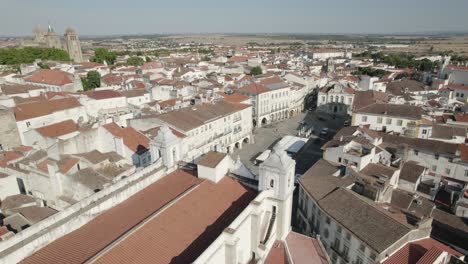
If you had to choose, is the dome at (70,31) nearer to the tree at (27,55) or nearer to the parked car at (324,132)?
the tree at (27,55)

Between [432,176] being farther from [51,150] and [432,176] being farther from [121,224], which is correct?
[51,150]

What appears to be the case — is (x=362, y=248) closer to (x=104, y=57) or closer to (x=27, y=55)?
(x=27, y=55)

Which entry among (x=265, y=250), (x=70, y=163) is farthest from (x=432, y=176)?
(x=70, y=163)

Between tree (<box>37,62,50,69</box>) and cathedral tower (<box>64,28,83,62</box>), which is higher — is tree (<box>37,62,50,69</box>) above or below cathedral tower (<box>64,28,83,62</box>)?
below

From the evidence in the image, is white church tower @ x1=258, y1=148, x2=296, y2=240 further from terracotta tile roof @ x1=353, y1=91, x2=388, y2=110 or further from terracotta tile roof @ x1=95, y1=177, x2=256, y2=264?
terracotta tile roof @ x1=353, y1=91, x2=388, y2=110

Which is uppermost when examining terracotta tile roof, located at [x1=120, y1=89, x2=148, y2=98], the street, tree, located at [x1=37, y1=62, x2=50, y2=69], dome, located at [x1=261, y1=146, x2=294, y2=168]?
dome, located at [x1=261, y1=146, x2=294, y2=168]

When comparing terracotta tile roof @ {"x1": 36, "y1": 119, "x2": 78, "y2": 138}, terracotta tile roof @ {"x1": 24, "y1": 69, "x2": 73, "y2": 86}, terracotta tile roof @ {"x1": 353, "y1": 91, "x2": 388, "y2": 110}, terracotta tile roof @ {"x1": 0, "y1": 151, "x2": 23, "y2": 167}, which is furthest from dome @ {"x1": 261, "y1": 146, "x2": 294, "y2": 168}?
terracotta tile roof @ {"x1": 24, "y1": 69, "x2": 73, "y2": 86}
